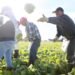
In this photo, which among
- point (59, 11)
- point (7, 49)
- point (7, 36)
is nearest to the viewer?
point (7, 36)

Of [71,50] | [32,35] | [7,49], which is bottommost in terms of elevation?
[71,50]

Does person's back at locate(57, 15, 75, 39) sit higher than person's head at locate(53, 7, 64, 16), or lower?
lower

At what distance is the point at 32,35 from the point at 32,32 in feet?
0.27

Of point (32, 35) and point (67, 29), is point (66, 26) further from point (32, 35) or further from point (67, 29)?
point (32, 35)

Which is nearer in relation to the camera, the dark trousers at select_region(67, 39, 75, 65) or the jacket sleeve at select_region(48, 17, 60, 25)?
the jacket sleeve at select_region(48, 17, 60, 25)

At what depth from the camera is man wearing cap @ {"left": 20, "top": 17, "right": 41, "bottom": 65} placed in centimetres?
1192

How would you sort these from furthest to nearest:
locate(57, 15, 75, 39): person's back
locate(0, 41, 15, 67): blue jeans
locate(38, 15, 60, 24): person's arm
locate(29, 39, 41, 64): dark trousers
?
1. locate(29, 39, 41, 64): dark trousers
2. locate(57, 15, 75, 39): person's back
3. locate(0, 41, 15, 67): blue jeans
4. locate(38, 15, 60, 24): person's arm

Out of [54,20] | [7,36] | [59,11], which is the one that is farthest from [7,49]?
[59,11]

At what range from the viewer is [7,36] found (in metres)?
10.9

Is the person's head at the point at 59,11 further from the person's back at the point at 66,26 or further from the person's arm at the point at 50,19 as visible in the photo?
the person's arm at the point at 50,19

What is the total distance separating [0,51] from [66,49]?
7.12 feet

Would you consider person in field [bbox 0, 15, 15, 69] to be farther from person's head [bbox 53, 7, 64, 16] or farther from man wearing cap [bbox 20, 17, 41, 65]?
person's head [bbox 53, 7, 64, 16]

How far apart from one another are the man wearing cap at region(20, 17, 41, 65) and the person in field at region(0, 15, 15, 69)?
95 cm

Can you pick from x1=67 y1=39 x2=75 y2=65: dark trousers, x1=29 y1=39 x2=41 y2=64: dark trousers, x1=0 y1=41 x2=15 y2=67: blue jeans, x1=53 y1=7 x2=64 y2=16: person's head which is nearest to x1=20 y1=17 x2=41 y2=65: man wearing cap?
x1=29 y1=39 x2=41 y2=64: dark trousers
